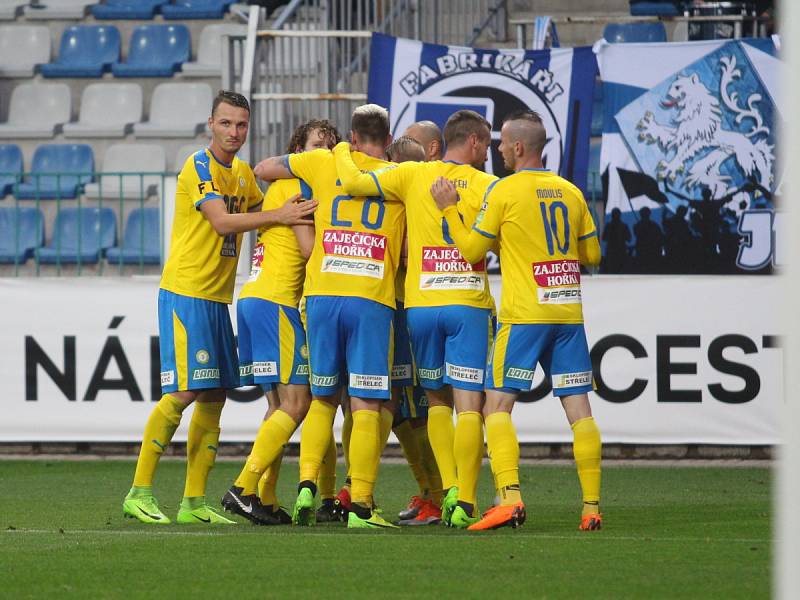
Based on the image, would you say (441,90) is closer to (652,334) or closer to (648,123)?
(648,123)

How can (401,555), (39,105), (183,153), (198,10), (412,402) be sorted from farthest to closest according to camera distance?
1. (198,10)
2. (39,105)
3. (183,153)
4. (412,402)
5. (401,555)

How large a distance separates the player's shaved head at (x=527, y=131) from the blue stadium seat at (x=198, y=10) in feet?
35.0

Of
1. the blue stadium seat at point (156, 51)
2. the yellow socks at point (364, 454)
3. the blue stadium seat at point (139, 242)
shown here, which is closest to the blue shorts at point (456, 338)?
the yellow socks at point (364, 454)

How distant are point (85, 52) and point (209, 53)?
1.59 meters

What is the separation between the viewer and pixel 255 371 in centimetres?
745

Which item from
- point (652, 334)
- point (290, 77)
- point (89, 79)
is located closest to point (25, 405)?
point (290, 77)

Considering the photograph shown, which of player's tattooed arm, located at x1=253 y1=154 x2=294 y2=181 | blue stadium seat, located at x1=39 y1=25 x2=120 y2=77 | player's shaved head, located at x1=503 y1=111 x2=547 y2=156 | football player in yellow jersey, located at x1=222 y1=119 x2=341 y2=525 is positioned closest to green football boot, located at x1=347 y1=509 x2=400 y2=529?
football player in yellow jersey, located at x1=222 y1=119 x2=341 y2=525

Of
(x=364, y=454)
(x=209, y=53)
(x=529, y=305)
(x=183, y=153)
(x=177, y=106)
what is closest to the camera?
(x=529, y=305)

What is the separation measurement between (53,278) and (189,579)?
21.5 feet

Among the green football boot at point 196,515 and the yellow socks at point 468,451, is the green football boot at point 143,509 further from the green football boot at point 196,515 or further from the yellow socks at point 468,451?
the yellow socks at point 468,451

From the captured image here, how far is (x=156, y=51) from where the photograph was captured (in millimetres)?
16812

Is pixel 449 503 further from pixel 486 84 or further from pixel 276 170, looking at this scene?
pixel 486 84

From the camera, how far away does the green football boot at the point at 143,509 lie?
7.48 meters

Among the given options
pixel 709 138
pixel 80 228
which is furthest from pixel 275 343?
Answer: pixel 709 138
